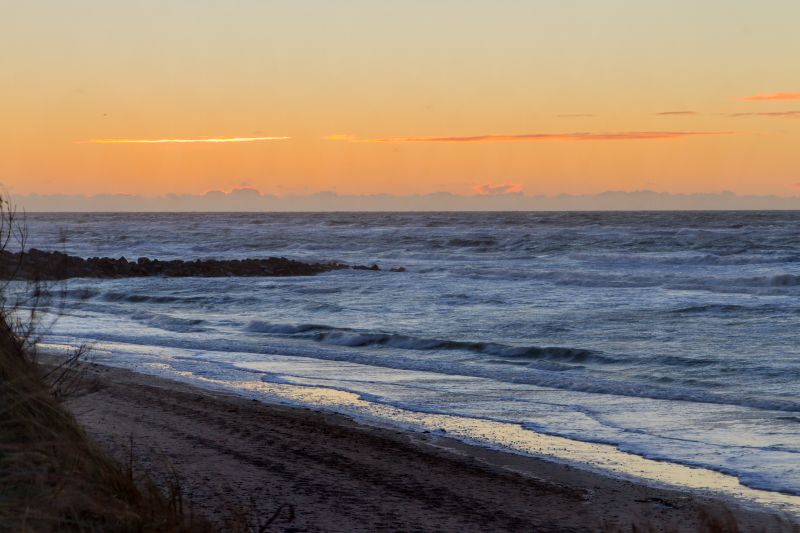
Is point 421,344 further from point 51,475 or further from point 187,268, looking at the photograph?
point 187,268

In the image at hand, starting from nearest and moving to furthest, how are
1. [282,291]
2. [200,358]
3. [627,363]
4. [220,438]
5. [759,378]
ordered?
1. [220,438]
2. [759,378]
3. [627,363]
4. [200,358]
5. [282,291]

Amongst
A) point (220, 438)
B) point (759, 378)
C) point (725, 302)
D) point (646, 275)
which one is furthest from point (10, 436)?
point (646, 275)

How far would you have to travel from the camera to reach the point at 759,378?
1279 centimetres

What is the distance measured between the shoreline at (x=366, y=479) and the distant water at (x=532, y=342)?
122cm

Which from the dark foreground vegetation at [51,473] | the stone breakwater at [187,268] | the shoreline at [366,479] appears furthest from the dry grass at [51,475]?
the stone breakwater at [187,268]

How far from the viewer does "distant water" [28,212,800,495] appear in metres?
10.3

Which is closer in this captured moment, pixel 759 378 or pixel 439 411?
pixel 439 411

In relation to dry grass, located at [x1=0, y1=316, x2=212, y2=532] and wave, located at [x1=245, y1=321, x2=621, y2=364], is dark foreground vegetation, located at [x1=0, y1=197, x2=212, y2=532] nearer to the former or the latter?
dry grass, located at [x1=0, y1=316, x2=212, y2=532]

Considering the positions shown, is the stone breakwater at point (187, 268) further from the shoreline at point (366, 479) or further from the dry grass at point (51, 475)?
the dry grass at point (51, 475)

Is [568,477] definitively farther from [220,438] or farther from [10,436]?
[10,436]

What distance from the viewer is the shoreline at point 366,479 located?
22.0ft

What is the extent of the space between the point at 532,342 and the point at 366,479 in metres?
9.34

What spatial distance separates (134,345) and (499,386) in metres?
7.83

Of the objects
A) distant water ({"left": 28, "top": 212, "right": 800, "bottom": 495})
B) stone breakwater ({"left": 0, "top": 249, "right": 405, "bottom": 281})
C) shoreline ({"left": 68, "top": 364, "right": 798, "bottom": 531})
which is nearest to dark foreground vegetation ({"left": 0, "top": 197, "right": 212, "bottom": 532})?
shoreline ({"left": 68, "top": 364, "right": 798, "bottom": 531})
